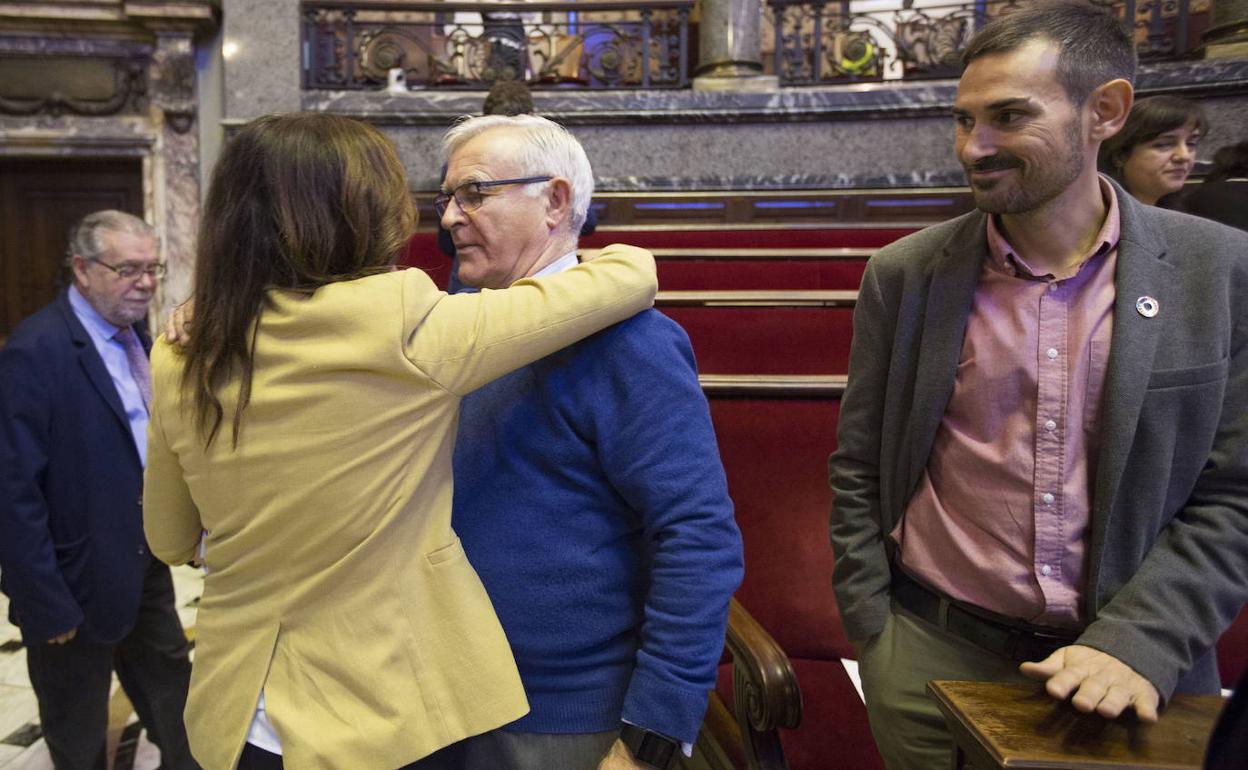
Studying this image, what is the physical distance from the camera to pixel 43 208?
259 inches

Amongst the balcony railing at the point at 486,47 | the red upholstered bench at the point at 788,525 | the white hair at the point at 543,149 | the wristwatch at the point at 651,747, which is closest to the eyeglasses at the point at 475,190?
the white hair at the point at 543,149

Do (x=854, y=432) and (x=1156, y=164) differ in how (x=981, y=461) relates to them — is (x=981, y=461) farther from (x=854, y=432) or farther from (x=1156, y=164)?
(x=1156, y=164)

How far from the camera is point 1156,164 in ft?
8.34

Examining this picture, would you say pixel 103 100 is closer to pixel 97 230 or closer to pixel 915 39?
pixel 97 230

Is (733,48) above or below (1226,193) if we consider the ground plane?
above

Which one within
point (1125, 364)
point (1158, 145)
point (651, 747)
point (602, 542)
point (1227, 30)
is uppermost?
point (1227, 30)

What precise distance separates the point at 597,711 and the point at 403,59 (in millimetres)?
5753

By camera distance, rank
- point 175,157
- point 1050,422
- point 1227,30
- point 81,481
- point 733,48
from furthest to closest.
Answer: point 175,157
point 733,48
point 1227,30
point 81,481
point 1050,422

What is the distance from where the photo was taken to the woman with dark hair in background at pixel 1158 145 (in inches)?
97.7

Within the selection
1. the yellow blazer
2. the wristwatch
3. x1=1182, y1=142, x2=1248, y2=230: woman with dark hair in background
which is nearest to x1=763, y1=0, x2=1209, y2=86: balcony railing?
x1=1182, y1=142, x2=1248, y2=230: woman with dark hair in background

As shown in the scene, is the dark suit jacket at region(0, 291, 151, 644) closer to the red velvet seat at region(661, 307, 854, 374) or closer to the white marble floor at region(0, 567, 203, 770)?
the white marble floor at region(0, 567, 203, 770)

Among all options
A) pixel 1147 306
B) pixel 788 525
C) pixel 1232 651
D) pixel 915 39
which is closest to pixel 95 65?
pixel 915 39

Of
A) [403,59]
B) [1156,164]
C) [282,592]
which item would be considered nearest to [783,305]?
[1156,164]

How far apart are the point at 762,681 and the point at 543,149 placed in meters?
0.83
